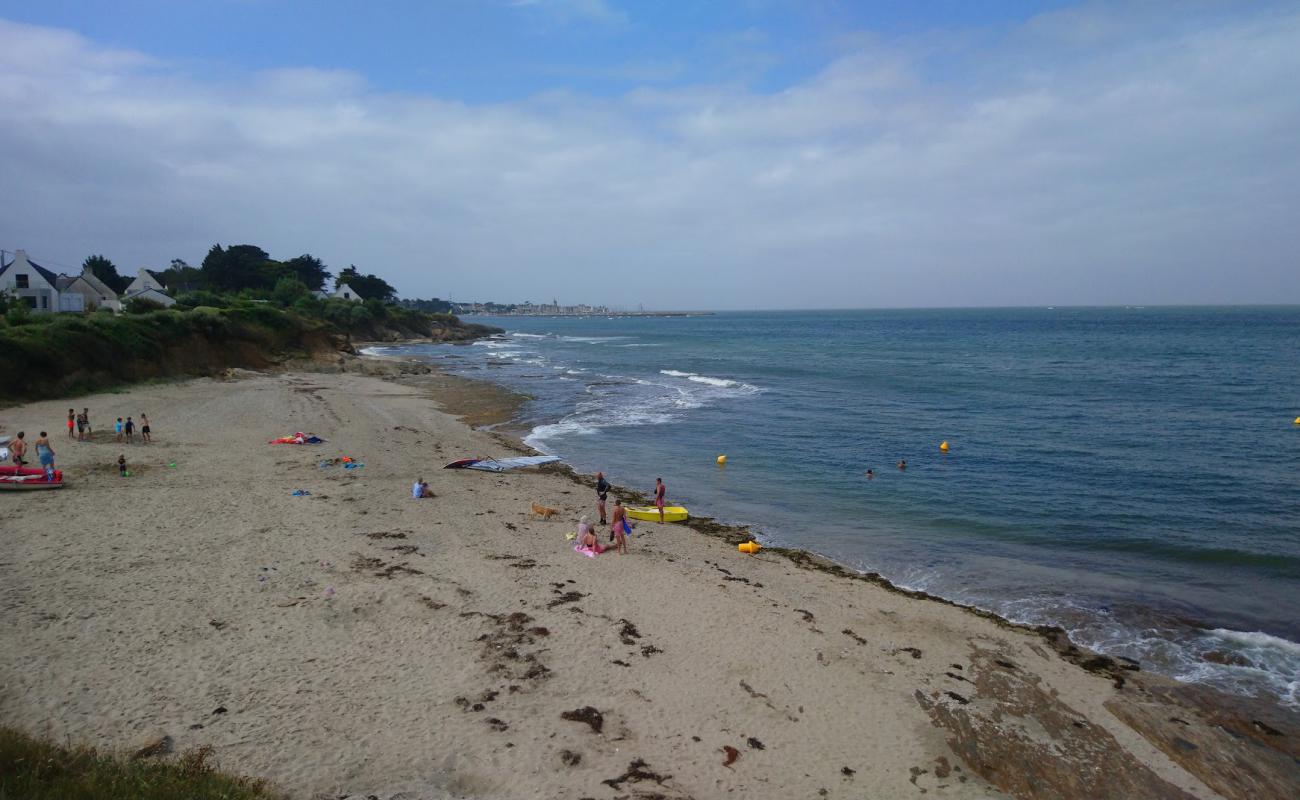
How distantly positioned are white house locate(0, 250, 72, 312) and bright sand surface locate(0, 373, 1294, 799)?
39323mm

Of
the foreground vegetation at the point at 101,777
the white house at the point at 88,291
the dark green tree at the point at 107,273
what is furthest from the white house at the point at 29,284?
the foreground vegetation at the point at 101,777

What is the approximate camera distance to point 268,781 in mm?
6840

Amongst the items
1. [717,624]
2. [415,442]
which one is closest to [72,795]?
[717,624]

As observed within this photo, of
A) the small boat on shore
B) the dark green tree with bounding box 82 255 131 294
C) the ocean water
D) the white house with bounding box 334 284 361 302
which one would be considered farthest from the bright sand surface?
the white house with bounding box 334 284 361 302

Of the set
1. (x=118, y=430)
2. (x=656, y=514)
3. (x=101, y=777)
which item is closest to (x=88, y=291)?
(x=118, y=430)

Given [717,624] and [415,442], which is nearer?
[717,624]

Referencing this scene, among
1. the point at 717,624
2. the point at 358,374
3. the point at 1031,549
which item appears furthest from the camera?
the point at 358,374

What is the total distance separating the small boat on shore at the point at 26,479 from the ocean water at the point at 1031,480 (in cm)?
1379

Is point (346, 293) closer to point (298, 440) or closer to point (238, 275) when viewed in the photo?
point (238, 275)

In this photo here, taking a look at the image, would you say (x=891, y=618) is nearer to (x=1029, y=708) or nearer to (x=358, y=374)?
(x=1029, y=708)

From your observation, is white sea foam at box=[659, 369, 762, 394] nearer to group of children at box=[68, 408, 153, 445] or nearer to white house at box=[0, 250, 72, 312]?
group of children at box=[68, 408, 153, 445]

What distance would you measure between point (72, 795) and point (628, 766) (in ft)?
16.1

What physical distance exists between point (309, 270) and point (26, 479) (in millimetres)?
93197

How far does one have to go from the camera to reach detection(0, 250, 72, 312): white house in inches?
1697
